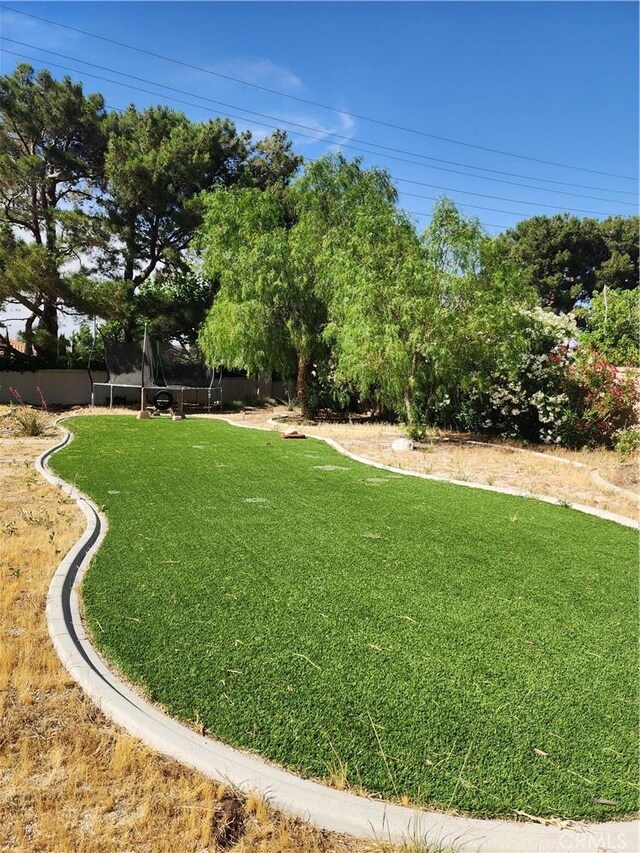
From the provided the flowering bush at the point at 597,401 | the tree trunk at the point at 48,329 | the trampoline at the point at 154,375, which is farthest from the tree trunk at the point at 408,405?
the tree trunk at the point at 48,329

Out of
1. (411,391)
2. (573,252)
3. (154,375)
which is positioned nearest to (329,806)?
(411,391)

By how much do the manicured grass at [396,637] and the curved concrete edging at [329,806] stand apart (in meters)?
0.05

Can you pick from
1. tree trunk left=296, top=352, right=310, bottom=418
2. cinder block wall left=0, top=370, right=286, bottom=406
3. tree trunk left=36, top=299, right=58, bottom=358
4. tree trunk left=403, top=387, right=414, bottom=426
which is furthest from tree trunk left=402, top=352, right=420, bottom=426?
tree trunk left=36, top=299, right=58, bottom=358

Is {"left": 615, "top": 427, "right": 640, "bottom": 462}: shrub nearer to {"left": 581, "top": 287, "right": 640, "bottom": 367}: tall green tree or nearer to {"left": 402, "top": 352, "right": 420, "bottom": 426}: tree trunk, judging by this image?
{"left": 402, "top": 352, "right": 420, "bottom": 426}: tree trunk

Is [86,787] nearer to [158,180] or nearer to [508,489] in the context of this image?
[508,489]

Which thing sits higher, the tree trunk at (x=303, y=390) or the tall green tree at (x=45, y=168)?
the tall green tree at (x=45, y=168)

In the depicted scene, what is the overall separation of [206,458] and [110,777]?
5574mm

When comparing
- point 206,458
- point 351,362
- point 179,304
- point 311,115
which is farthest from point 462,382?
point 179,304

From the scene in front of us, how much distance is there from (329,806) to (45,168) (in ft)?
63.2

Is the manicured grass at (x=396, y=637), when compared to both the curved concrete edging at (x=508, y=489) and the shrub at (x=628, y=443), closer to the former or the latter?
the curved concrete edging at (x=508, y=489)

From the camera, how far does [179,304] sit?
695 inches

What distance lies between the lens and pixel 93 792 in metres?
1.54

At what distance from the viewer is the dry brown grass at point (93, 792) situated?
1398 millimetres

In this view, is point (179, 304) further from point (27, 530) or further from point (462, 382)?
point (27, 530)
